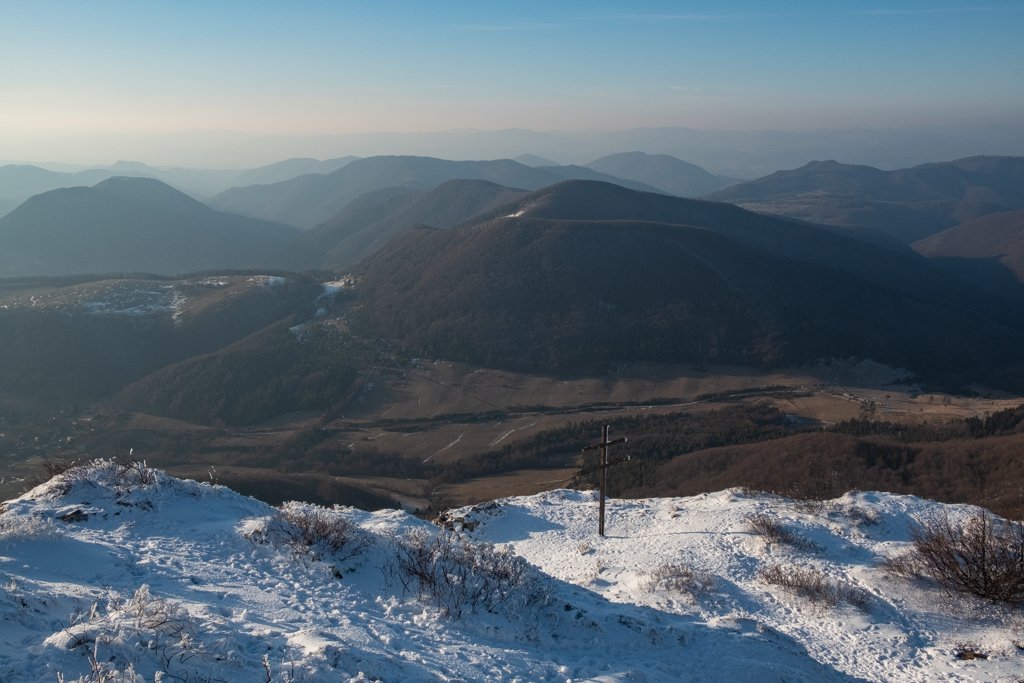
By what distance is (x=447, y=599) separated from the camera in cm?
1112

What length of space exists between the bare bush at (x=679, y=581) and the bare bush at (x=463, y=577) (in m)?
3.88

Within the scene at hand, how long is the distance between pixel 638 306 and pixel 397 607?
8145 cm

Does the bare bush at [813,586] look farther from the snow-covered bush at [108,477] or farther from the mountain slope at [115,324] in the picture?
the mountain slope at [115,324]

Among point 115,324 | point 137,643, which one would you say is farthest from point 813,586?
point 115,324

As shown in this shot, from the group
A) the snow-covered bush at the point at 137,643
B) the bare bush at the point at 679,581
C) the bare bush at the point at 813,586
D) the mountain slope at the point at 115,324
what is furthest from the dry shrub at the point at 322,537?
the mountain slope at the point at 115,324

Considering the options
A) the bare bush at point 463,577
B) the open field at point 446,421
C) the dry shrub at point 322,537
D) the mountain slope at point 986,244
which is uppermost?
the mountain slope at point 986,244

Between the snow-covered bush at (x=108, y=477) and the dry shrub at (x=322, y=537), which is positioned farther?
the snow-covered bush at (x=108, y=477)

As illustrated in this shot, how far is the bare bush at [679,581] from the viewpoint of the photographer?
578 inches

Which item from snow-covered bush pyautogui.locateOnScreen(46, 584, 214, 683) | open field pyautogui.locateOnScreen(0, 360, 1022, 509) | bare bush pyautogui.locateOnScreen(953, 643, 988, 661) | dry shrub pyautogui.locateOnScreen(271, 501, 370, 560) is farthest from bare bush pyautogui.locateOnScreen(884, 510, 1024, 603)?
open field pyautogui.locateOnScreen(0, 360, 1022, 509)

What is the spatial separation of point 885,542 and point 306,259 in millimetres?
193993

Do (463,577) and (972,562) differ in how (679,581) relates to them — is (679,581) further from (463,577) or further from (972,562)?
(972,562)

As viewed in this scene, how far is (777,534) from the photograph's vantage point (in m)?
17.8

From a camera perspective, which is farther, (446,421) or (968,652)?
(446,421)

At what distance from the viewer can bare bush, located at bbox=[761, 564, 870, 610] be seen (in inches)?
563
